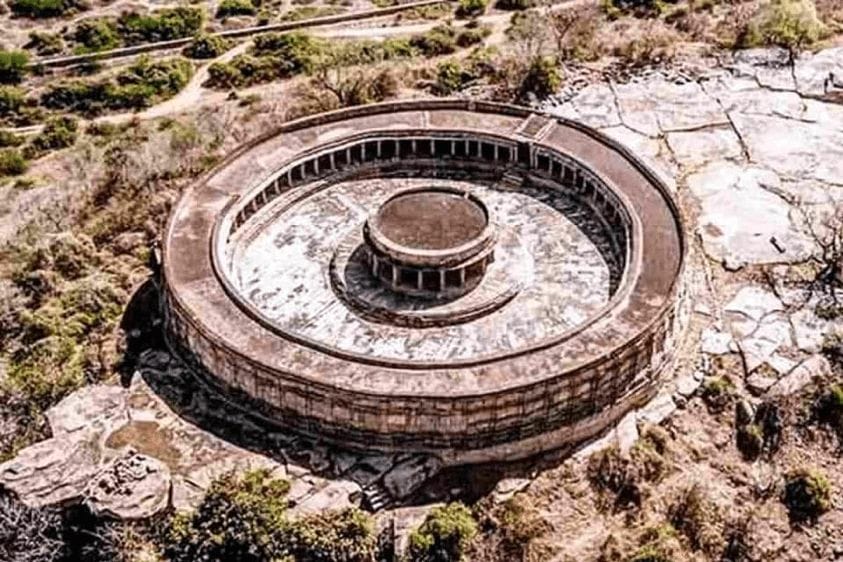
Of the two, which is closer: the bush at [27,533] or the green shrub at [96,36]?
the bush at [27,533]

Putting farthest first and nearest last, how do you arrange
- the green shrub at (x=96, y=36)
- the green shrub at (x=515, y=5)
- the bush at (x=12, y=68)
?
the green shrub at (x=515, y=5) < the green shrub at (x=96, y=36) < the bush at (x=12, y=68)

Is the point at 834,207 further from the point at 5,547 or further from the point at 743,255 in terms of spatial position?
the point at 5,547

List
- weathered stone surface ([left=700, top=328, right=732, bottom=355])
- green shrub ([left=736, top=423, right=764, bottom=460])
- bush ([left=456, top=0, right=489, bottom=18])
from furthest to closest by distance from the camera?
bush ([left=456, top=0, right=489, bottom=18])
weathered stone surface ([left=700, top=328, right=732, bottom=355])
green shrub ([left=736, top=423, right=764, bottom=460])

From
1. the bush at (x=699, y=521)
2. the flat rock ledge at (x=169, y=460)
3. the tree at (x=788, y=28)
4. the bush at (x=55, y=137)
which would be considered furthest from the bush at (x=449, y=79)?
the bush at (x=699, y=521)

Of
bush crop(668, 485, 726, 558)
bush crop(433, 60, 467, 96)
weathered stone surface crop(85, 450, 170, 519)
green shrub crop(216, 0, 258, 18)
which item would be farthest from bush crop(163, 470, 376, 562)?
green shrub crop(216, 0, 258, 18)

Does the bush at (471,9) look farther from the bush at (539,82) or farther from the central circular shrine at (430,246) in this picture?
the central circular shrine at (430,246)

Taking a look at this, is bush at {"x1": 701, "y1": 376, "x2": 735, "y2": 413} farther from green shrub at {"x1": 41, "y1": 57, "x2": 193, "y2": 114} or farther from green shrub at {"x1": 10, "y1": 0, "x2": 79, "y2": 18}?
green shrub at {"x1": 10, "y1": 0, "x2": 79, "y2": 18}

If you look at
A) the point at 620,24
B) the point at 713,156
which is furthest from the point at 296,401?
the point at 620,24
